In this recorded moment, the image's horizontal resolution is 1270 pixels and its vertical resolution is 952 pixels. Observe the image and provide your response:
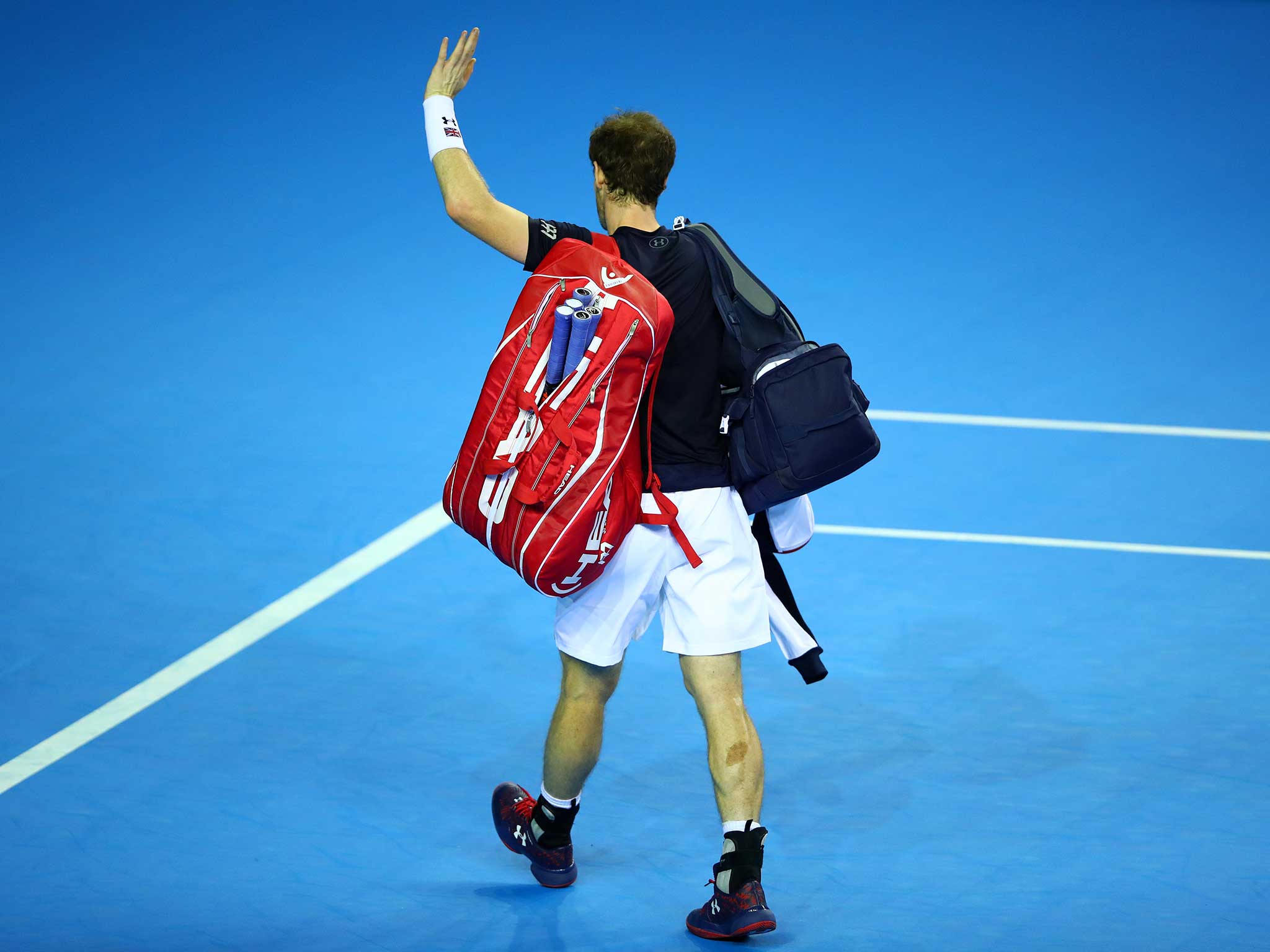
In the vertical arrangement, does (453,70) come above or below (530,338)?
above

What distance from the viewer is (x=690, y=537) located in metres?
4.46

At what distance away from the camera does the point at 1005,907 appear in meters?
4.62

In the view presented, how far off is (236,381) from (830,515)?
343 cm

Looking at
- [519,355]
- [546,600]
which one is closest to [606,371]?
[519,355]

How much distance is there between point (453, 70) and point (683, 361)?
3.30 feet

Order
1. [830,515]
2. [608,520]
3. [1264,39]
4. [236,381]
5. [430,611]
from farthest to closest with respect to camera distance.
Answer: [1264,39], [236,381], [830,515], [430,611], [608,520]

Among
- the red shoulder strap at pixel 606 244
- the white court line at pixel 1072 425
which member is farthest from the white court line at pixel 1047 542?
the red shoulder strap at pixel 606 244

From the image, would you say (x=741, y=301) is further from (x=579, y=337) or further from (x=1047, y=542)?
(x=1047, y=542)

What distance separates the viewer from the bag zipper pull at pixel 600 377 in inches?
164

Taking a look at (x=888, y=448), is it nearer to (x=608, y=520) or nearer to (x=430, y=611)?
(x=430, y=611)

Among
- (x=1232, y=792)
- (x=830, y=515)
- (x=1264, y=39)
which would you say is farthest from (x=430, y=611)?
(x=1264, y=39)

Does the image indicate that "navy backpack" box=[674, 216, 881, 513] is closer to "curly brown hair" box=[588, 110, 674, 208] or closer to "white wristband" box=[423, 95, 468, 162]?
"curly brown hair" box=[588, 110, 674, 208]

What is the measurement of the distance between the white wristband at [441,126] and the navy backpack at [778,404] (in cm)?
62

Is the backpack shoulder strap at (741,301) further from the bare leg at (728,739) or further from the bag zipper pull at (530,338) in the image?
the bare leg at (728,739)
